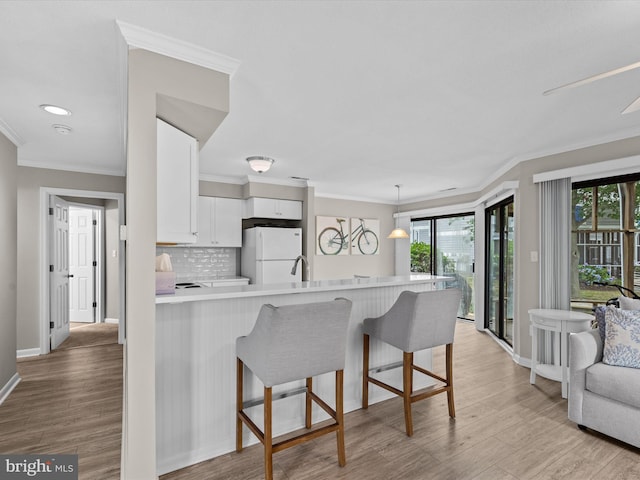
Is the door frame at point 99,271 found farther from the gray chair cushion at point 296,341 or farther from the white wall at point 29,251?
the gray chair cushion at point 296,341

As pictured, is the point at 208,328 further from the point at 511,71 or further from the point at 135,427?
the point at 511,71

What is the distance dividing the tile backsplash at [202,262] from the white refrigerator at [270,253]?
11.6 inches

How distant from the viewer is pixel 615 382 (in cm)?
231

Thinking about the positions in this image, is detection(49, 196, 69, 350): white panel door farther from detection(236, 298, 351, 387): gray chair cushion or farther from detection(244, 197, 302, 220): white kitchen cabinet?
detection(236, 298, 351, 387): gray chair cushion

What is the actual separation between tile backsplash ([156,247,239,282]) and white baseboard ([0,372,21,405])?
6.88ft

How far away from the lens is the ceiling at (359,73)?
5.29 ft

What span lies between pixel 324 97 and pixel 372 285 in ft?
4.75

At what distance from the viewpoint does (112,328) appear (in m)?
5.60

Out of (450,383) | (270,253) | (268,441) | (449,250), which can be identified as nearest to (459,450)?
(450,383)

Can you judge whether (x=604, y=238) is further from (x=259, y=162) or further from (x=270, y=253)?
(x=270, y=253)

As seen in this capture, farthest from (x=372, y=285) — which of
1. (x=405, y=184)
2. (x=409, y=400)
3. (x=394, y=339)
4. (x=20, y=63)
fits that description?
(x=405, y=184)

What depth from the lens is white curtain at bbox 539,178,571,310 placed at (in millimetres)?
3553

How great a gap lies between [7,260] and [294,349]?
3045 millimetres

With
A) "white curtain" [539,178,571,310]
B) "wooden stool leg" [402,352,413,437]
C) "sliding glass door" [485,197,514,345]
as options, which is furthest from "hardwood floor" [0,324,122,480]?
"sliding glass door" [485,197,514,345]
